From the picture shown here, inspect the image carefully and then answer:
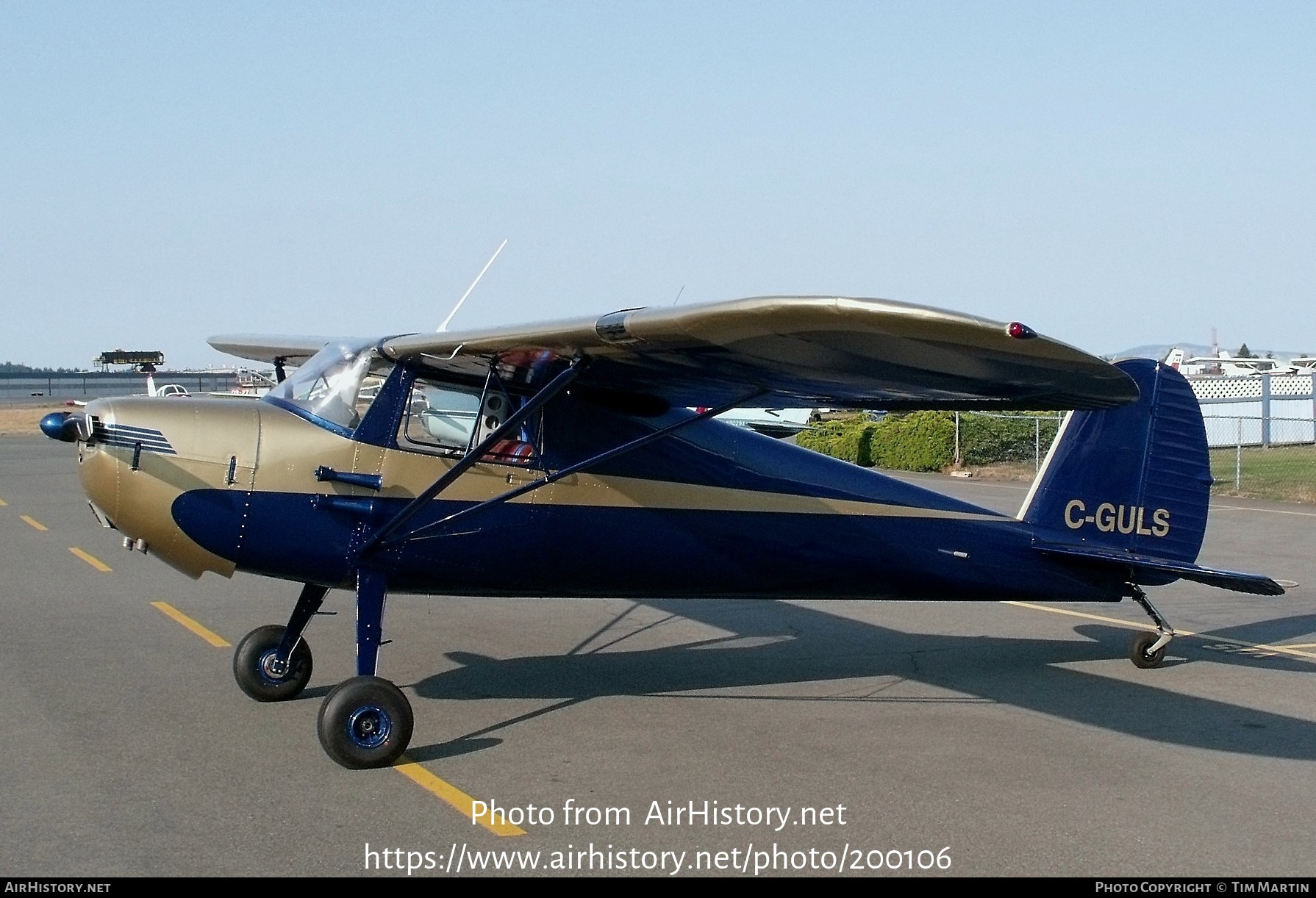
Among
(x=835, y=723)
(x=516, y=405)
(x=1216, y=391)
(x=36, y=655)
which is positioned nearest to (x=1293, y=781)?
(x=835, y=723)

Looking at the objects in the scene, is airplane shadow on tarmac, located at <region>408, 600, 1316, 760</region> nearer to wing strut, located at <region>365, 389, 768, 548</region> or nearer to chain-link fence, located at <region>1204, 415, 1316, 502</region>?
wing strut, located at <region>365, 389, 768, 548</region>

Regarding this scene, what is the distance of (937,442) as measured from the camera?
2855cm

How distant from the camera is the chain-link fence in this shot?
23312 mm

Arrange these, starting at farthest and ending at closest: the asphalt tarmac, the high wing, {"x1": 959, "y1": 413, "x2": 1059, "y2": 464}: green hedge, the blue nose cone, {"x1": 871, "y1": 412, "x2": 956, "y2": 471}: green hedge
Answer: {"x1": 959, "y1": 413, "x2": 1059, "y2": 464}: green hedge, {"x1": 871, "y1": 412, "x2": 956, "y2": 471}: green hedge, the blue nose cone, the asphalt tarmac, the high wing

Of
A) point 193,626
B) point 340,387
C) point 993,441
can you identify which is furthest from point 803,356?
point 993,441

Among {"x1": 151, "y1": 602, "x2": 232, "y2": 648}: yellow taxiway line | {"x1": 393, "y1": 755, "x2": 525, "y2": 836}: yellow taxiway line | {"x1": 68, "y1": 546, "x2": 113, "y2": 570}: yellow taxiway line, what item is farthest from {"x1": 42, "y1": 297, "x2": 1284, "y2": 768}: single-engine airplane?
{"x1": 68, "y1": 546, "x2": 113, "y2": 570}: yellow taxiway line

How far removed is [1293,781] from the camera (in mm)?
6188

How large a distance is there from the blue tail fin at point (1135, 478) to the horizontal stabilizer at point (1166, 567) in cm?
6

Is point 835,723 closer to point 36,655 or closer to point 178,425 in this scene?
point 178,425

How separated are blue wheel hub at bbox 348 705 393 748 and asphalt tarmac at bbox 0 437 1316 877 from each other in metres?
0.18

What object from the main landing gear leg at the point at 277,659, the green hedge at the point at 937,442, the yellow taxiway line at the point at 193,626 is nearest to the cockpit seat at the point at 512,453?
the main landing gear leg at the point at 277,659

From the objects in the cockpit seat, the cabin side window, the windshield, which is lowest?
the cockpit seat

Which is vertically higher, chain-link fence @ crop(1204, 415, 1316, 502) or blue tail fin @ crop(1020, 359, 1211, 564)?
blue tail fin @ crop(1020, 359, 1211, 564)

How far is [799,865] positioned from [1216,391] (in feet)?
137
